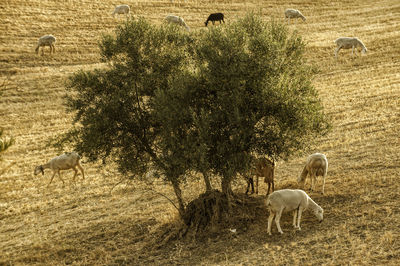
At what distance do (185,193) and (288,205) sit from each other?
23.7 feet

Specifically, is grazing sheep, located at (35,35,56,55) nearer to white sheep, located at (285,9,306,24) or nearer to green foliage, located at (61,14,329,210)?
white sheep, located at (285,9,306,24)

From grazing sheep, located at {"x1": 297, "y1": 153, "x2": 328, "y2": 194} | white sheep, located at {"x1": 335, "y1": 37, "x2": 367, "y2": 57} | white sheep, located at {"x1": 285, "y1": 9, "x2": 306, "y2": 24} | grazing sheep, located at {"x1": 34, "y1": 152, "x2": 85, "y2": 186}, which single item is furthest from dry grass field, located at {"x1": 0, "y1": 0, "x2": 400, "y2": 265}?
white sheep, located at {"x1": 285, "y1": 9, "x2": 306, "y2": 24}

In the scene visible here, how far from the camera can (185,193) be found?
21250 millimetres

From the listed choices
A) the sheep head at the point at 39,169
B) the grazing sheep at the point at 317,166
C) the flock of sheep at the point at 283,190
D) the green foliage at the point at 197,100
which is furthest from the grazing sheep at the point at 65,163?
the grazing sheep at the point at 317,166

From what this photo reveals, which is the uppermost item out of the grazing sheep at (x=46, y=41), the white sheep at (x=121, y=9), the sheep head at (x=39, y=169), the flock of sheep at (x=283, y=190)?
the white sheep at (x=121, y=9)

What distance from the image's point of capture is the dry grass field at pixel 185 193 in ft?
47.3

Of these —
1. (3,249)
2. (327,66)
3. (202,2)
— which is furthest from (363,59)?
(3,249)

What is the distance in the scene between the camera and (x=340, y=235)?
1416 centimetres

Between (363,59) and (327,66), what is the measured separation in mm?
3519

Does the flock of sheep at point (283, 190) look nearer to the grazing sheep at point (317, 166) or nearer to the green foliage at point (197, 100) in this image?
the grazing sheep at point (317, 166)

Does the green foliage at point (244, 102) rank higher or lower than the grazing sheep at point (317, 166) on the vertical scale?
higher

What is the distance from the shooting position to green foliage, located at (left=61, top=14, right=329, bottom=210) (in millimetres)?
15258

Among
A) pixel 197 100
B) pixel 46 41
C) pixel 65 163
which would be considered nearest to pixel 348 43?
pixel 46 41

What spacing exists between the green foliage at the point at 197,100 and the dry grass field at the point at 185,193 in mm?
2552
